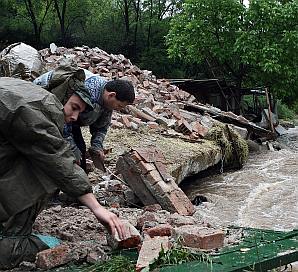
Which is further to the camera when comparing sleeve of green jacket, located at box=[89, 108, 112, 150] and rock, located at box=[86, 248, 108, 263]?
sleeve of green jacket, located at box=[89, 108, 112, 150]

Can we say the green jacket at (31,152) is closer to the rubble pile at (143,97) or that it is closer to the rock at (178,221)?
the rock at (178,221)

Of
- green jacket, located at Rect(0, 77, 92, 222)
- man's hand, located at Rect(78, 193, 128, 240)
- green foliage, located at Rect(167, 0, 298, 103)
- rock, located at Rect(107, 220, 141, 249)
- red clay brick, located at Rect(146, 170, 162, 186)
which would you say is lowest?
red clay brick, located at Rect(146, 170, 162, 186)

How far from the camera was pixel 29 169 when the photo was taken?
3.36m

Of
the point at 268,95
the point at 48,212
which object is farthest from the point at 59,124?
the point at 268,95

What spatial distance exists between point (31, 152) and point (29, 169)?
203 mm

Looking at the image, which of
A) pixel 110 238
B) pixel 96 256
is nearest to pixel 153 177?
pixel 110 238

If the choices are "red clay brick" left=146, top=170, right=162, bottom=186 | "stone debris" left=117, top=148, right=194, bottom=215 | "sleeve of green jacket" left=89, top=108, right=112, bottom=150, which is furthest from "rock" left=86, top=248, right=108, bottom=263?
"red clay brick" left=146, top=170, right=162, bottom=186

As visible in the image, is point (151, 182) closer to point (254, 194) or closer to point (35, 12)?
point (254, 194)

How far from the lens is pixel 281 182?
1020 centimetres

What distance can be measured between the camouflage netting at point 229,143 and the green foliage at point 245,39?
6217mm

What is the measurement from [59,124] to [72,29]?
29.8m

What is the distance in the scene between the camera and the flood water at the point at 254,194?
7505mm

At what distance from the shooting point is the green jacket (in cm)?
313

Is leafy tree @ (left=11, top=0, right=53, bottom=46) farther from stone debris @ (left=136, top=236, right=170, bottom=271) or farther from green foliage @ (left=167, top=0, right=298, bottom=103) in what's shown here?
stone debris @ (left=136, top=236, right=170, bottom=271)
